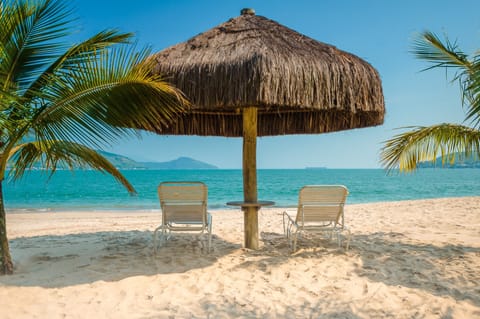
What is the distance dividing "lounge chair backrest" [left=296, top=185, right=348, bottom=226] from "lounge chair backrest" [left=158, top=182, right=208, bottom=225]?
3.58ft

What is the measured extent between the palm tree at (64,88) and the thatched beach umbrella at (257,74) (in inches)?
15.2

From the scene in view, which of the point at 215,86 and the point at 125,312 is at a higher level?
the point at 215,86

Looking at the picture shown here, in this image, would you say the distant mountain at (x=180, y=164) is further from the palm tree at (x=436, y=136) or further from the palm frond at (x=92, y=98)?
the palm frond at (x=92, y=98)

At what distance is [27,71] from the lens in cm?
353

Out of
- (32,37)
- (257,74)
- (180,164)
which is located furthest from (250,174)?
(180,164)

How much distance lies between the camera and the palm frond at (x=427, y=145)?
463 centimetres

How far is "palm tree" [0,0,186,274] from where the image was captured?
3.24 meters

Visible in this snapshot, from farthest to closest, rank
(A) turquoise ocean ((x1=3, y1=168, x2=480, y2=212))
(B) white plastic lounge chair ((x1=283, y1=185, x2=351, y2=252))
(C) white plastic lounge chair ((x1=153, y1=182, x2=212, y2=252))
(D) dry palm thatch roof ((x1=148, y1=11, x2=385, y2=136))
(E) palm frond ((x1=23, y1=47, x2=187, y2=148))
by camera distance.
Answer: (A) turquoise ocean ((x1=3, y1=168, x2=480, y2=212)) → (B) white plastic lounge chair ((x1=283, y1=185, x2=351, y2=252)) → (C) white plastic lounge chair ((x1=153, y1=182, x2=212, y2=252)) → (D) dry palm thatch roof ((x1=148, y1=11, x2=385, y2=136)) → (E) palm frond ((x1=23, y1=47, x2=187, y2=148))

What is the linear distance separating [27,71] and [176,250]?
96.3 inches

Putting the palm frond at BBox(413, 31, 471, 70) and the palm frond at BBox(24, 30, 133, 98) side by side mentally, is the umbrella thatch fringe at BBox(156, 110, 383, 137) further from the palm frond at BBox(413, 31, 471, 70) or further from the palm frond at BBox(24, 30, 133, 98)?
the palm frond at BBox(24, 30, 133, 98)

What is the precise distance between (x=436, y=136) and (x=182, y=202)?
3236 millimetres

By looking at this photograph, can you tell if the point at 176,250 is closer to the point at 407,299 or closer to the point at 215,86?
the point at 215,86

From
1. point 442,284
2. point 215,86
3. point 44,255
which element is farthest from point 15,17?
point 442,284

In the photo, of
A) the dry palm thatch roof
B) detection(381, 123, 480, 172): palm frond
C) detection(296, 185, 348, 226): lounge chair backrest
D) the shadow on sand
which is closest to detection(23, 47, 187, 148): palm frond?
the dry palm thatch roof
